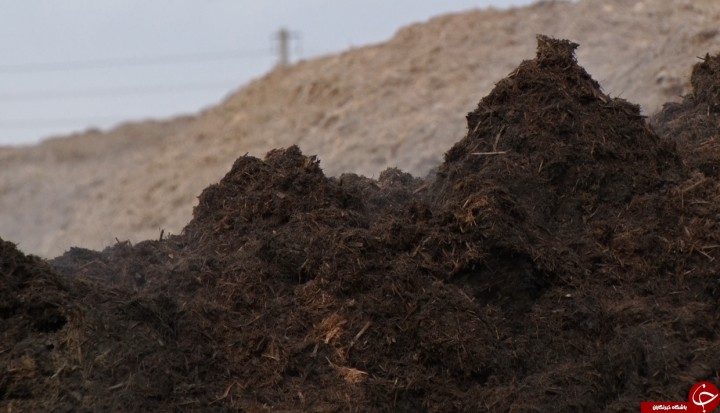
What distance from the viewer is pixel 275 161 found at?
581cm

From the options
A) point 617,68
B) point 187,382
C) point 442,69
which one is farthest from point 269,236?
point 442,69

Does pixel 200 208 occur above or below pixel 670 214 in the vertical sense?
above

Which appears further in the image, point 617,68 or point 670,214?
point 617,68

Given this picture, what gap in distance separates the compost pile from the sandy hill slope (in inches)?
225

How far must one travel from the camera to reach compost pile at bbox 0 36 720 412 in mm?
4246

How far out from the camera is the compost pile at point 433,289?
4246mm

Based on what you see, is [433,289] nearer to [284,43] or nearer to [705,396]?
[705,396]

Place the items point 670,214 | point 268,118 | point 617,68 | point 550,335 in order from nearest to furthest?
point 550,335 < point 670,214 < point 617,68 < point 268,118

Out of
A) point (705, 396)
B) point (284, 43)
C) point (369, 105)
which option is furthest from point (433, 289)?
point (284, 43)

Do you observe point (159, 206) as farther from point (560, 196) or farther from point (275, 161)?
point (560, 196)

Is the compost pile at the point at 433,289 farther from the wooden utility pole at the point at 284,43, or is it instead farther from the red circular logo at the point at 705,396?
the wooden utility pole at the point at 284,43

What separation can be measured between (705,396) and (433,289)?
144cm

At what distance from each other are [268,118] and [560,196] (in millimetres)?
13004

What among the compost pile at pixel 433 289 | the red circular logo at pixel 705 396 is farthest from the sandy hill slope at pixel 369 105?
the red circular logo at pixel 705 396
